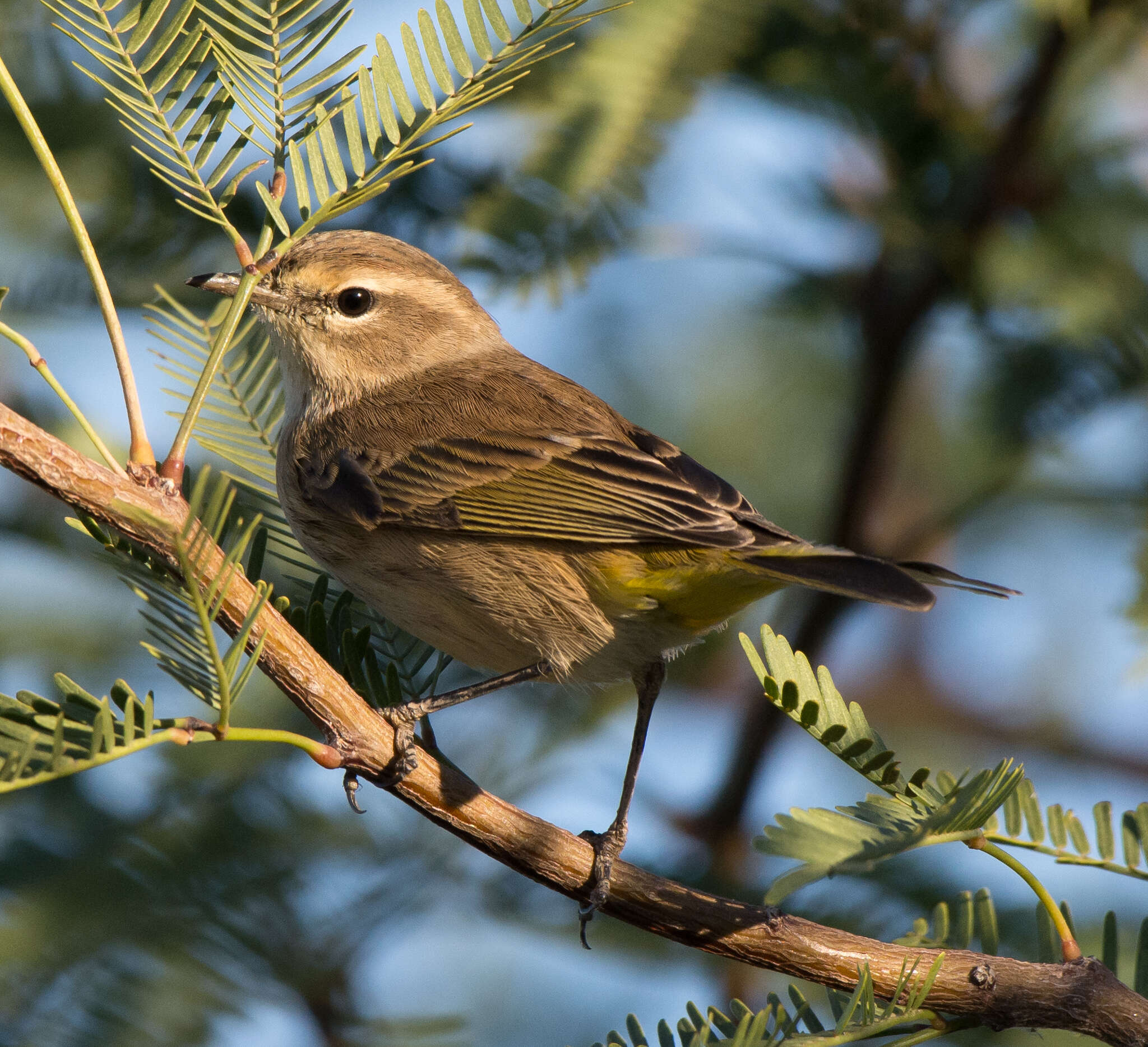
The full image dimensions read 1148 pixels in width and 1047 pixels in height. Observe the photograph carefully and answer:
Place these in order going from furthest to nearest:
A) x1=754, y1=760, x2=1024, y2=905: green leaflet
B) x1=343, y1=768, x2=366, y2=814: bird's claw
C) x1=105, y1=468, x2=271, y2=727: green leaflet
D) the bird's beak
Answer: the bird's beak
x1=343, y1=768, x2=366, y2=814: bird's claw
x1=105, y1=468, x2=271, y2=727: green leaflet
x1=754, y1=760, x2=1024, y2=905: green leaflet

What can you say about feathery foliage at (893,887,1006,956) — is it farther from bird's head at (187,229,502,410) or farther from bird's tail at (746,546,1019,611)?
bird's head at (187,229,502,410)

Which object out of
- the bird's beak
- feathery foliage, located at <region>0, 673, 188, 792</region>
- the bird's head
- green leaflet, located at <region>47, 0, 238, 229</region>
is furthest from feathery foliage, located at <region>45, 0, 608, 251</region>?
the bird's head

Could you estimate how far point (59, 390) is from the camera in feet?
5.65

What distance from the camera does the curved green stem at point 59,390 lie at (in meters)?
1.66

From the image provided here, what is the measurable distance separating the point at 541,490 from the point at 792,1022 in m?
1.69

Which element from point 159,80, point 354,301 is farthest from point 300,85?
point 354,301

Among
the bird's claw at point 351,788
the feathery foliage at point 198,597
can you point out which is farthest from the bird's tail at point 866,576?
the feathery foliage at point 198,597

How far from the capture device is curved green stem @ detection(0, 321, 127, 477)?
65.5 inches

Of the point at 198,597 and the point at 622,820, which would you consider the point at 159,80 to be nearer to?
the point at 198,597

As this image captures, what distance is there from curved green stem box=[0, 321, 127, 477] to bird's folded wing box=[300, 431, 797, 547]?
4.43ft

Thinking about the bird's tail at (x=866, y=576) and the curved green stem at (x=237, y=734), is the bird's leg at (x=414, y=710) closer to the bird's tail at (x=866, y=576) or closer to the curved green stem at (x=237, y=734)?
the curved green stem at (x=237, y=734)

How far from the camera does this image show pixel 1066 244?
357 centimetres

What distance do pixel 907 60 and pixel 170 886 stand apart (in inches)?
126

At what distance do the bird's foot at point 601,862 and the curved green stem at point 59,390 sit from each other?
1072 mm
